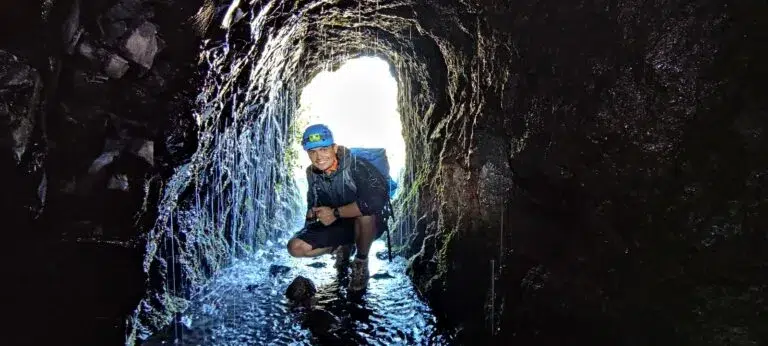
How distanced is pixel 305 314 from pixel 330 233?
1.02 metres

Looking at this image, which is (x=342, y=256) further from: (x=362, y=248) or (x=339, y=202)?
(x=339, y=202)

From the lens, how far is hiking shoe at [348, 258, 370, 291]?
223 inches

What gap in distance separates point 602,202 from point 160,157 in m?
3.17

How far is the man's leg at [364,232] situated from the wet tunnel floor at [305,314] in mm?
492

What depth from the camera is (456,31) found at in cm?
455

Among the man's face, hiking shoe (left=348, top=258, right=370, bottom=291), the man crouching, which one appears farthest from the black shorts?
the man's face

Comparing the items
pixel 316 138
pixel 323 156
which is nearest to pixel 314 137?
pixel 316 138

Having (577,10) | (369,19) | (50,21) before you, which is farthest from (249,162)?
(577,10)

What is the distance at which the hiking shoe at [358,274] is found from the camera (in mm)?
5660

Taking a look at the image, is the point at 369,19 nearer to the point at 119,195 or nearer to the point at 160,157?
the point at 160,157

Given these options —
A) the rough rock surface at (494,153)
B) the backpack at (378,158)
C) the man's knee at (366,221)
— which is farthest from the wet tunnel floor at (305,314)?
the backpack at (378,158)

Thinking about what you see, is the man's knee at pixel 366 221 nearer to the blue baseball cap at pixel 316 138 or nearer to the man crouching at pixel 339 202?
the man crouching at pixel 339 202

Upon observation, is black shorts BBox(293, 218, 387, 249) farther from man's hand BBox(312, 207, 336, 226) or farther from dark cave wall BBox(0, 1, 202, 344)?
dark cave wall BBox(0, 1, 202, 344)

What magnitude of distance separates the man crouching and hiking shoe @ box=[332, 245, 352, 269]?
0.57m
